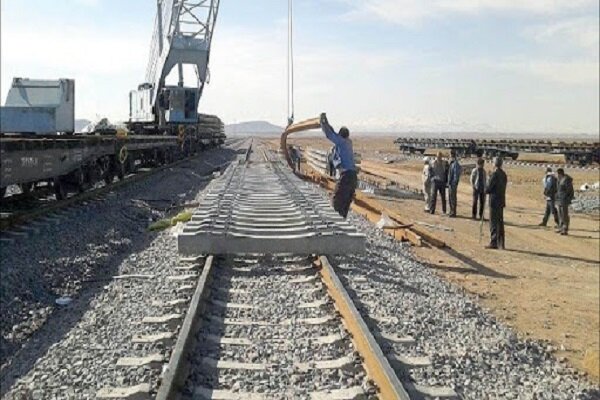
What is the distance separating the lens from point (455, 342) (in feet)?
18.0

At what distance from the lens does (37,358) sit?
523 cm

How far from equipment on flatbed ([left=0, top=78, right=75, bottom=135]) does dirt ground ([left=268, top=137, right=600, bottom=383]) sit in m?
9.69

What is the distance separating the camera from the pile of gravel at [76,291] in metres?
4.89

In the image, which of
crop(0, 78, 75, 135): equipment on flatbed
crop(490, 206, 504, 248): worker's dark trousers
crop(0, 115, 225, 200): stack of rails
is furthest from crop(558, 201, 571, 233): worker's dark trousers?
crop(0, 78, 75, 135): equipment on flatbed

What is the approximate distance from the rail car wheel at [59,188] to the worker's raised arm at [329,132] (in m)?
6.21

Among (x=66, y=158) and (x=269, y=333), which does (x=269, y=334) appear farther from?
(x=66, y=158)

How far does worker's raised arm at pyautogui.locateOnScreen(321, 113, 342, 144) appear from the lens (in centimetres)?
1017

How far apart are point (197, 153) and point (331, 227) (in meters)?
31.3

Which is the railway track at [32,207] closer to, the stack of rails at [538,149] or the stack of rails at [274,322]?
the stack of rails at [274,322]

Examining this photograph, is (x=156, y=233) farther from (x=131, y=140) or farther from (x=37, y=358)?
(x=131, y=140)

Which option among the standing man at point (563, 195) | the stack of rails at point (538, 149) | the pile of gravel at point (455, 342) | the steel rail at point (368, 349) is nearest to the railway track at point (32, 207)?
the pile of gravel at point (455, 342)

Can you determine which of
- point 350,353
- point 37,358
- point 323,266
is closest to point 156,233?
point 323,266

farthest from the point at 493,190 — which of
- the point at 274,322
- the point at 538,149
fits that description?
the point at 538,149

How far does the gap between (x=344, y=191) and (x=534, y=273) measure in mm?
3966
